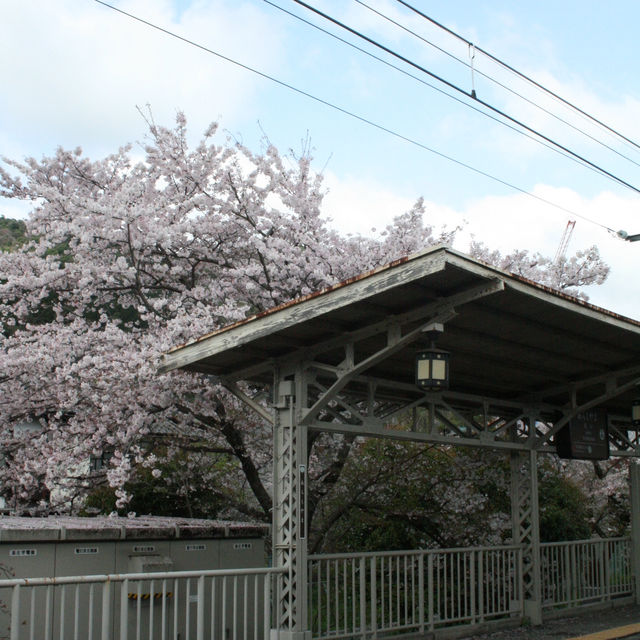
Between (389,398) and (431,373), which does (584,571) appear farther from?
(431,373)

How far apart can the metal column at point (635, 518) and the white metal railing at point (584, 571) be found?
0.31 ft

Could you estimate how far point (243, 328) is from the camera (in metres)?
8.45

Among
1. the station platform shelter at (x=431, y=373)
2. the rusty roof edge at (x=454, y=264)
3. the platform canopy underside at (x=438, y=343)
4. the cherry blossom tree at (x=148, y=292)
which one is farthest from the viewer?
the cherry blossom tree at (x=148, y=292)

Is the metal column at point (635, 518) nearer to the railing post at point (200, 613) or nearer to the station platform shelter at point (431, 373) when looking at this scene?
the station platform shelter at point (431, 373)

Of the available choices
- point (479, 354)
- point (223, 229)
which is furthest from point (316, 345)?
point (223, 229)

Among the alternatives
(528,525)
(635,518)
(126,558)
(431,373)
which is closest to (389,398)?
(528,525)

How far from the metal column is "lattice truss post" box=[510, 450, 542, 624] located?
3027mm

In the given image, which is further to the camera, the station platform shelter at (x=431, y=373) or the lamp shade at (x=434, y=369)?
the lamp shade at (x=434, y=369)

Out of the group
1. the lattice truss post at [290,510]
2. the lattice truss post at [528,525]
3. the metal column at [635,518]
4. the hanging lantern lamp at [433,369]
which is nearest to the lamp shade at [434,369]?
the hanging lantern lamp at [433,369]

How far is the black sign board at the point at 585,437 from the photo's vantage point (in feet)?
40.8

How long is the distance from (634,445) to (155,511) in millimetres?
8845

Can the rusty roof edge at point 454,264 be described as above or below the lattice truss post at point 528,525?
above

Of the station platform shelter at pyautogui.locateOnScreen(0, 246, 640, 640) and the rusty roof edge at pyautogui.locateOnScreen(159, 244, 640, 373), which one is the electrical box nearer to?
the station platform shelter at pyautogui.locateOnScreen(0, 246, 640, 640)

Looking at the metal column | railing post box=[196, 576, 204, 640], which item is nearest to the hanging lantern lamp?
railing post box=[196, 576, 204, 640]
